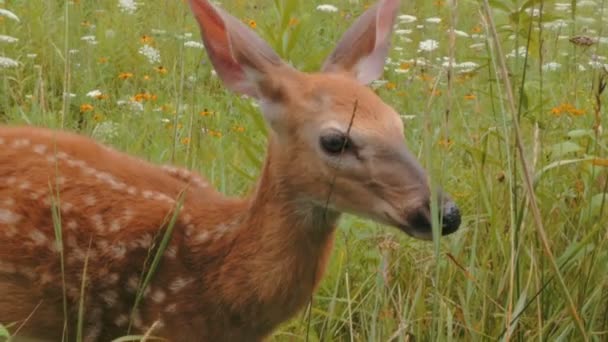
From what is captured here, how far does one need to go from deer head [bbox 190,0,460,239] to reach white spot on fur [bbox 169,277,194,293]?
414mm

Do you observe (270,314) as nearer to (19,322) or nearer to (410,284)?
(410,284)

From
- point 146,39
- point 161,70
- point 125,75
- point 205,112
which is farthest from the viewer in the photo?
point 146,39

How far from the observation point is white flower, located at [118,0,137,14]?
7.30m

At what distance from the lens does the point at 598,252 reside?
140 inches

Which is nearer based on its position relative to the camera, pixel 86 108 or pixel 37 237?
pixel 37 237

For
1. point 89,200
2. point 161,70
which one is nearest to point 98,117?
point 161,70

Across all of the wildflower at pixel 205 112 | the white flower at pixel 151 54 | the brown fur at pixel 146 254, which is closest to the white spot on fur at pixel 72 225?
the brown fur at pixel 146 254

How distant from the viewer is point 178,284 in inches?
148

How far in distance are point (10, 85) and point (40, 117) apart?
878mm

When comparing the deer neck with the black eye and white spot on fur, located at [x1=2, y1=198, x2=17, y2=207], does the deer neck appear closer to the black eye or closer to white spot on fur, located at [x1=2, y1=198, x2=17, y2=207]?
the black eye

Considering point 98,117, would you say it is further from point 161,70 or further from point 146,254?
point 146,254

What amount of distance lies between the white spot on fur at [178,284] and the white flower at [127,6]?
3.79 metres

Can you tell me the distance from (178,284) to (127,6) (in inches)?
154

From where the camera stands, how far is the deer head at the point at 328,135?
3.47 metres
